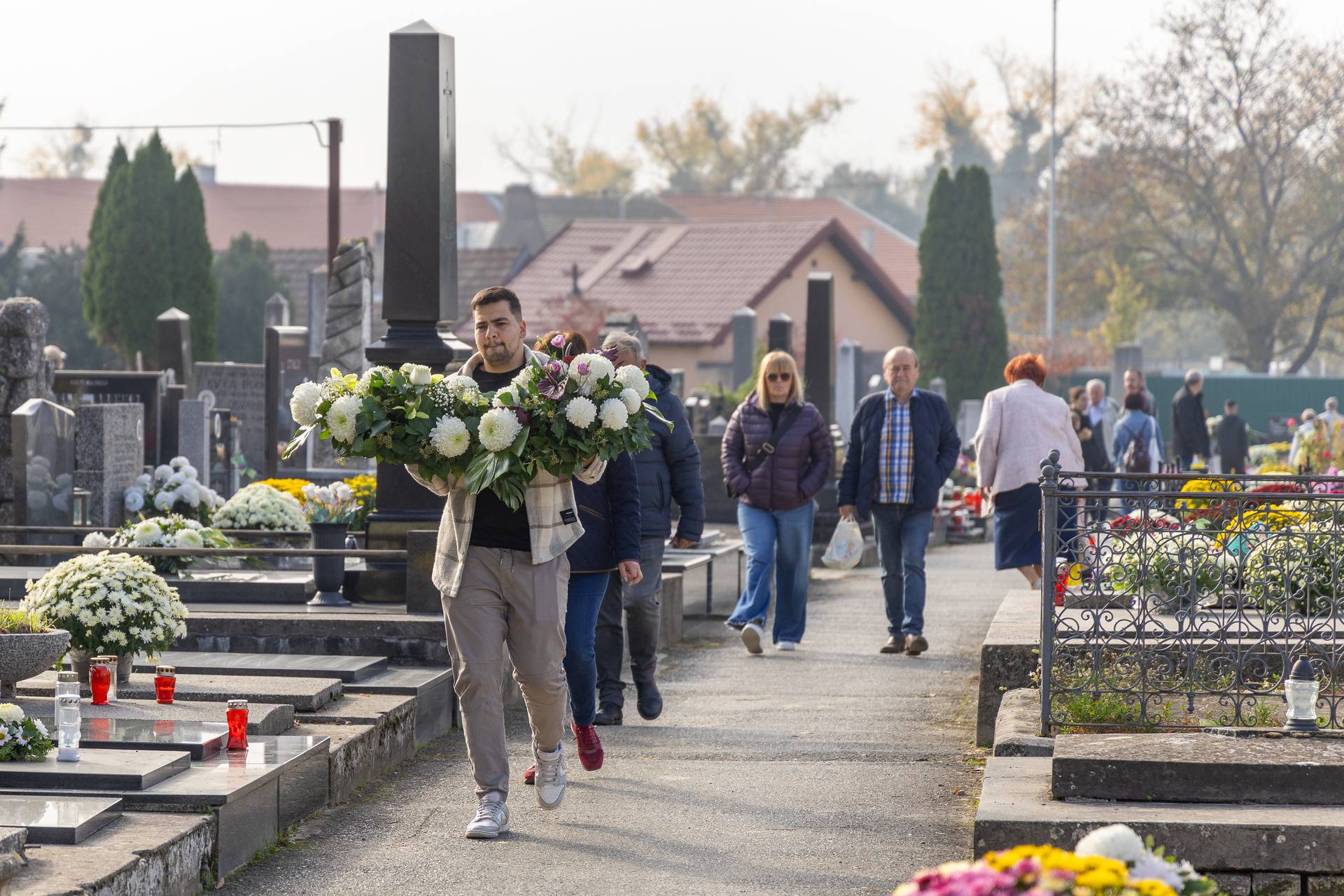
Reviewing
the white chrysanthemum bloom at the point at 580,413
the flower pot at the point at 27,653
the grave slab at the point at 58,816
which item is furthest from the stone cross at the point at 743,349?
the grave slab at the point at 58,816

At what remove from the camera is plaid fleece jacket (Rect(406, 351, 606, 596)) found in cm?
612

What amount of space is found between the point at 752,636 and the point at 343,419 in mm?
5056

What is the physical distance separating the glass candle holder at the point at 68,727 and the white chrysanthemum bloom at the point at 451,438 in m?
1.40

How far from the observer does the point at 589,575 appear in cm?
729

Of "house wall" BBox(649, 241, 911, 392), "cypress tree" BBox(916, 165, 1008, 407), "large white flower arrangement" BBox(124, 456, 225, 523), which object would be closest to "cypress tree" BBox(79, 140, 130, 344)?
"house wall" BBox(649, 241, 911, 392)

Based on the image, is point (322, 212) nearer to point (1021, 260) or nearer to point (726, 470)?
point (1021, 260)

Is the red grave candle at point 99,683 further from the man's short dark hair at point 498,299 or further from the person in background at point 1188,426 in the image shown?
the person in background at point 1188,426

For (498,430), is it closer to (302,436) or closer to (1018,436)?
(302,436)

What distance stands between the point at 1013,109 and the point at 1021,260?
30.4 ft

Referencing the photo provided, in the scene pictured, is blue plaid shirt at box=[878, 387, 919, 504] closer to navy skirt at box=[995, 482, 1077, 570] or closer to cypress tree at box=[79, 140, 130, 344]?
navy skirt at box=[995, 482, 1077, 570]

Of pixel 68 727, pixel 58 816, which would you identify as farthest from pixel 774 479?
pixel 58 816

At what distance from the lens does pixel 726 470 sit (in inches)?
423

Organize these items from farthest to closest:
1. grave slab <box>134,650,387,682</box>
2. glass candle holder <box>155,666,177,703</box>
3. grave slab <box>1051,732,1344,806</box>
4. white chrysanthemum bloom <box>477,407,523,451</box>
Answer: grave slab <box>134,650,387,682</box>
glass candle holder <box>155,666,177,703</box>
white chrysanthemum bloom <box>477,407,523,451</box>
grave slab <box>1051,732,1344,806</box>

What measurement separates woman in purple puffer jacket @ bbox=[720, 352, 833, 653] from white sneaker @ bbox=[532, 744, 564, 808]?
4.30m
